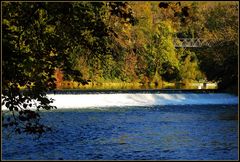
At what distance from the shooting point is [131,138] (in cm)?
1686

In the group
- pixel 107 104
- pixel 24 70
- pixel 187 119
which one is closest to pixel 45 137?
pixel 187 119

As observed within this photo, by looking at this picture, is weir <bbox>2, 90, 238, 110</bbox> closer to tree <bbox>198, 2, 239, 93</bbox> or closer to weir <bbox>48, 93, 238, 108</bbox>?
weir <bbox>48, 93, 238, 108</bbox>

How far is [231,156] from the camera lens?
12.9 meters

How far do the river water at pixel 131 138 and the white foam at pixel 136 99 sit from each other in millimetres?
5059

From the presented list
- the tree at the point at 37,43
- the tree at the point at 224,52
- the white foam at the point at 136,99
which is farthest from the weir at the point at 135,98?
the tree at the point at 37,43

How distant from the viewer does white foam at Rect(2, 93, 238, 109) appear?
32138 millimetres

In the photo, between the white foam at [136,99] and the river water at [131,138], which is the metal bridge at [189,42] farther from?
the river water at [131,138]

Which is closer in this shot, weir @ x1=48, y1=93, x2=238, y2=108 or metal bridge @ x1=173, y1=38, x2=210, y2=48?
weir @ x1=48, y1=93, x2=238, y2=108

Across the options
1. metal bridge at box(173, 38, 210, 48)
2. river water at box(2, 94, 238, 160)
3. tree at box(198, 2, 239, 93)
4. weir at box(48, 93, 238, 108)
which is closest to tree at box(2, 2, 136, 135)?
river water at box(2, 94, 238, 160)

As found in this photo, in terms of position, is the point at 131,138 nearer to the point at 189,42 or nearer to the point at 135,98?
the point at 135,98

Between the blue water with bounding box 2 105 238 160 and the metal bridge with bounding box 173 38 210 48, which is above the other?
the metal bridge with bounding box 173 38 210 48

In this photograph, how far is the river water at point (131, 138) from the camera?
13281 millimetres

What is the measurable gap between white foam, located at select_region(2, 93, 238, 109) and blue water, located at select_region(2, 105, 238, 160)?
5921 millimetres

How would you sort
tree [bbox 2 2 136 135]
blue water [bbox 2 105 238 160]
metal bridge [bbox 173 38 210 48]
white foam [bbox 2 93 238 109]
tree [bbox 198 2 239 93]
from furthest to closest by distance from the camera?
1. metal bridge [bbox 173 38 210 48]
2. tree [bbox 198 2 239 93]
3. white foam [bbox 2 93 238 109]
4. blue water [bbox 2 105 238 160]
5. tree [bbox 2 2 136 135]
